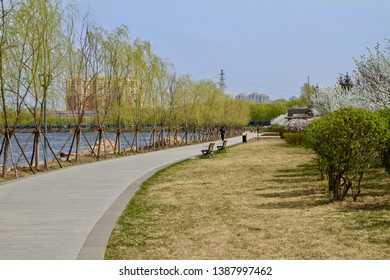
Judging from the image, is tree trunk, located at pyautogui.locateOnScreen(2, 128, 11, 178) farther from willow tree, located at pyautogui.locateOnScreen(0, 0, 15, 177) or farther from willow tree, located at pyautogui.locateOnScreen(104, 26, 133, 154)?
willow tree, located at pyautogui.locateOnScreen(104, 26, 133, 154)

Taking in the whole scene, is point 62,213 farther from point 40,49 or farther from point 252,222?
point 40,49

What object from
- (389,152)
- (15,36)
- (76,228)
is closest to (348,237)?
(76,228)

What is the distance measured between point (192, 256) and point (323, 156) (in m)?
4.33

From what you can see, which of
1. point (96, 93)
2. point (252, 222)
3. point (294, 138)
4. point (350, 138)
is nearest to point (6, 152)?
point (96, 93)

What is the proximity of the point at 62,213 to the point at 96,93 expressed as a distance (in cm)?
1312

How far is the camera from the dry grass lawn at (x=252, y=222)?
5.00m

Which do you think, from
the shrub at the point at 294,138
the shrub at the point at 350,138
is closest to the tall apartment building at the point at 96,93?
the shrub at the point at 294,138

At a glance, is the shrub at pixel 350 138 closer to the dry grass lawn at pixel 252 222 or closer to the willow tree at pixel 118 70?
the dry grass lawn at pixel 252 222

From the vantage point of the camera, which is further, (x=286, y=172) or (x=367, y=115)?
(x=286, y=172)

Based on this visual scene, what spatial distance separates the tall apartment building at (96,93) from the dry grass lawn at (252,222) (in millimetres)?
9135

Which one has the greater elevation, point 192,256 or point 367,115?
point 367,115

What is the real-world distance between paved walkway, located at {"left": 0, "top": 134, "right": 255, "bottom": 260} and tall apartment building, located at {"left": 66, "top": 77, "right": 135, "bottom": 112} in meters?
6.70
